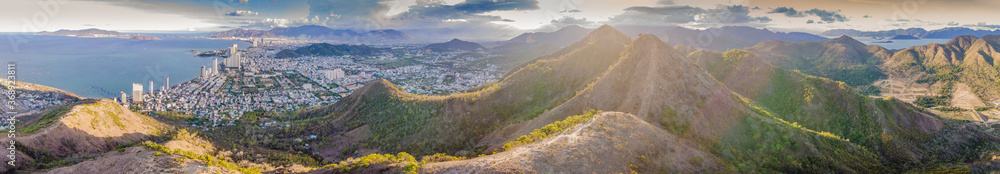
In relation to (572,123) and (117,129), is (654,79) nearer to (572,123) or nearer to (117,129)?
(572,123)

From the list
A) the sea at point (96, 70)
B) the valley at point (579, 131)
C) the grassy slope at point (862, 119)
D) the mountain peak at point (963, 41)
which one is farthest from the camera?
the mountain peak at point (963, 41)

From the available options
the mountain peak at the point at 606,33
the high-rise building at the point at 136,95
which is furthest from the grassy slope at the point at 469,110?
the high-rise building at the point at 136,95

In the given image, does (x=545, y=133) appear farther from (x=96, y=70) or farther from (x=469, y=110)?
(x=96, y=70)

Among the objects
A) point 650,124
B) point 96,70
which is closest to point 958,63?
point 650,124

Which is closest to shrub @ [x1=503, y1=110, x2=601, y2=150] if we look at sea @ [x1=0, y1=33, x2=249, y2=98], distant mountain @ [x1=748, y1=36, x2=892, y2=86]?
sea @ [x1=0, y1=33, x2=249, y2=98]

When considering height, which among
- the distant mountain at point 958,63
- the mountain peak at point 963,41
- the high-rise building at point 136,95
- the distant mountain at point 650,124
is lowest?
the high-rise building at point 136,95

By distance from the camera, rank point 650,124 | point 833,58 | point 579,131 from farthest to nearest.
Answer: point 833,58 < point 650,124 < point 579,131

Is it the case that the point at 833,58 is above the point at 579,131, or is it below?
above

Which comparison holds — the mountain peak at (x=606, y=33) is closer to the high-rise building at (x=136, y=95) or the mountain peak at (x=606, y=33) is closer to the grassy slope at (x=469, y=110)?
the grassy slope at (x=469, y=110)

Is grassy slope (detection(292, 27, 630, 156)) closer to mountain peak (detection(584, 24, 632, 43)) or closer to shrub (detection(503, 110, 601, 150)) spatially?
shrub (detection(503, 110, 601, 150))
